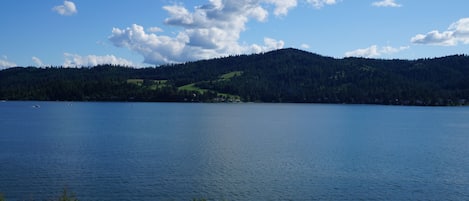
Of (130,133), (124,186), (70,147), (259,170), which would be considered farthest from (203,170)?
(130,133)

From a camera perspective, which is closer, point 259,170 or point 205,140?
point 259,170

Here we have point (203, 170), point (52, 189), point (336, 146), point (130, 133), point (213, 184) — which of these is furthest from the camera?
point (130, 133)

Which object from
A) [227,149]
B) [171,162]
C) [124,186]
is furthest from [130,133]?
[124,186]

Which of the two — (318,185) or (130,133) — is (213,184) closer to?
(318,185)

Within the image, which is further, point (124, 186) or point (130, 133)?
point (130, 133)

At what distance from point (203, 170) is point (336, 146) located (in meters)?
31.6

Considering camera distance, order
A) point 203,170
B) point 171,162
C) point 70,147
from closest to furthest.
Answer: point 203,170 → point 171,162 → point 70,147

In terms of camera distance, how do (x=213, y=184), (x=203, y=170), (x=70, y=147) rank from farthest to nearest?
(x=70, y=147), (x=203, y=170), (x=213, y=184)

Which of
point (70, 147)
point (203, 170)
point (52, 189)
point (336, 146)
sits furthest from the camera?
point (336, 146)

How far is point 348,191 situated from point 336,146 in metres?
33.1

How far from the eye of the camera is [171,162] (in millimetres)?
55250

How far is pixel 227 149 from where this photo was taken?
67.6 metres

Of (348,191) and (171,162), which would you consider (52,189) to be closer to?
(171,162)

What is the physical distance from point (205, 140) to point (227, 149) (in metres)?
12.3
